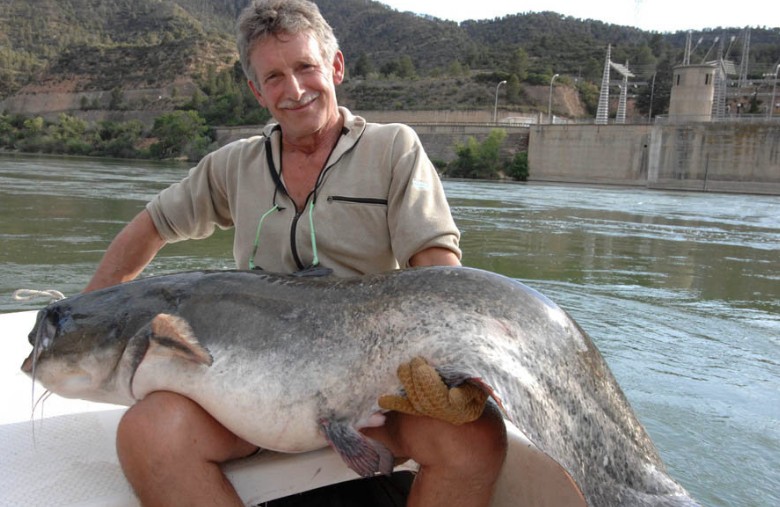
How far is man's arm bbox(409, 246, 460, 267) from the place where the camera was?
Answer: 271 centimetres

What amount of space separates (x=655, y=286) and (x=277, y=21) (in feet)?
25.5

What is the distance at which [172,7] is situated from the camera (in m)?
170

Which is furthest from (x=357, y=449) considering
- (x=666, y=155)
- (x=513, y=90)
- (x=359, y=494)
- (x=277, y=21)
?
(x=513, y=90)

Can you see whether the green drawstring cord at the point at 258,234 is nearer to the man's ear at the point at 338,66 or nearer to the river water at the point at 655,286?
the man's ear at the point at 338,66

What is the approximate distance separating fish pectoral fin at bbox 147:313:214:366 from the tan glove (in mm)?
576

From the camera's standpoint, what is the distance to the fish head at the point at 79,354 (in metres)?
2.20

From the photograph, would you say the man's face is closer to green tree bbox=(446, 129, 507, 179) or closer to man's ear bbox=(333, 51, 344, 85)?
man's ear bbox=(333, 51, 344, 85)

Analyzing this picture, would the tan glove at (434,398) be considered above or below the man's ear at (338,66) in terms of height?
below

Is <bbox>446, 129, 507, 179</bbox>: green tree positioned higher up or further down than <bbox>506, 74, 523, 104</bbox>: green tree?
further down

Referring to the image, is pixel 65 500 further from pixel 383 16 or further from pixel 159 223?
pixel 383 16

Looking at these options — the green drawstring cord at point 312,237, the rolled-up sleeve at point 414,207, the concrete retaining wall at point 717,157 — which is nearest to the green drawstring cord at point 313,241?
the green drawstring cord at point 312,237

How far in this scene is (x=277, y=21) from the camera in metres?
2.78

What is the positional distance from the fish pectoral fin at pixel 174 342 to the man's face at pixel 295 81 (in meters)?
1.15

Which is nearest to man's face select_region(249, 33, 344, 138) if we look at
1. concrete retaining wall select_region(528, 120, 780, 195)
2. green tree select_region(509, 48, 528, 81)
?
concrete retaining wall select_region(528, 120, 780, 195)
